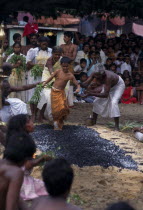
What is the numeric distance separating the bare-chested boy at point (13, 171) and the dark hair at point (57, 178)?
1.51 feet

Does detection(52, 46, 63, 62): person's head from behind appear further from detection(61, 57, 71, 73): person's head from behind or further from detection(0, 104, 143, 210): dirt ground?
detection(0, 104, 143, 210): dirt ground

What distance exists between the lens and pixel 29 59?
11.9 m

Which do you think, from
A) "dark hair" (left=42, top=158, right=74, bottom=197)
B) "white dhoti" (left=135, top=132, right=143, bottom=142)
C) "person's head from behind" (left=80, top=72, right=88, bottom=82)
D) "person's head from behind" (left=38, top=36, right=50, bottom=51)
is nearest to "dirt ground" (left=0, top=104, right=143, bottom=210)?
"white dhoti" (left=135, top=132, right=143, bottom=142)

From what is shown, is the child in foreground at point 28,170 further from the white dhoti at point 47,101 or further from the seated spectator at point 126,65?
the seated spectator at point 126,65

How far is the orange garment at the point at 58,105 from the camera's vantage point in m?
10.3

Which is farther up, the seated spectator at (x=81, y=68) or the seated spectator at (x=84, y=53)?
the seated spectator at (x=84, y=53)

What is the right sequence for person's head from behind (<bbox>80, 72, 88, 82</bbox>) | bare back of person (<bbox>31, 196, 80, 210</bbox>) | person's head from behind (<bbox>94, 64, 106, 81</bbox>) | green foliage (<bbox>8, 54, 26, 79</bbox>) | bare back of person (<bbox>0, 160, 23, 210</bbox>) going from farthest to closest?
person's head from behind (<bbox>80, 72, 88, 82</bbox>) < green foliage (<bbox>8, 54, 26, 79</bbox>) < person's head from behind (<bbox>94, 64, 106, 81</bbox>) < bare back of person (<bbox>0, 160, 23, 210</bbox>) < bare back of person (<bbox>31, 196, 80, 210</bbox>)

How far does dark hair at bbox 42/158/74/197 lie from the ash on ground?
410cm

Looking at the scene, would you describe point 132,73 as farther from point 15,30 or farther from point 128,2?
point 128,2

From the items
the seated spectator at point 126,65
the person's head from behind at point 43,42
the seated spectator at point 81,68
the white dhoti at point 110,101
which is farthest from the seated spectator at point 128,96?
the white dhoti at point 110,101

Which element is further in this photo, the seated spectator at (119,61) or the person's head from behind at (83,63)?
the seated spectator at (119,61)

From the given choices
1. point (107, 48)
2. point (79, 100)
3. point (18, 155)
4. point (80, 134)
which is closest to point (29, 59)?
point (80, 134)

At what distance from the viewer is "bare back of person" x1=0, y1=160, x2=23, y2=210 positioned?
13.4ft

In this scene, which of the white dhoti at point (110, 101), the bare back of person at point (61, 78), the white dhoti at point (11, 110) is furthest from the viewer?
the white dhoti at point (110, 101)
